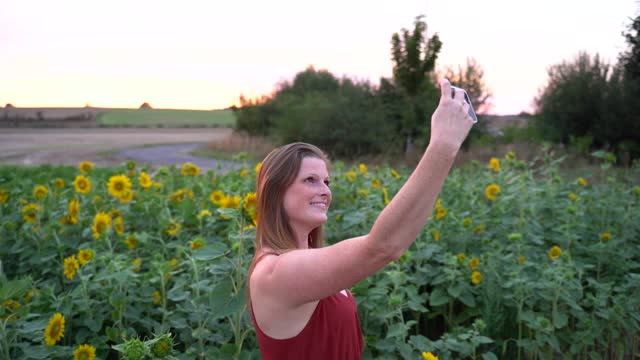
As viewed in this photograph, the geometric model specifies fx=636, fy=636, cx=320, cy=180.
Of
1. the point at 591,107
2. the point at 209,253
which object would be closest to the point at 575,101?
the point at 591,107

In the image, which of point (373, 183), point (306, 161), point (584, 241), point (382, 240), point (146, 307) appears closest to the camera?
point (382, 240)

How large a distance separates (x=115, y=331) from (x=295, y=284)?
5.09 feet

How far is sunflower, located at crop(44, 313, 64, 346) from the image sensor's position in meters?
2.35

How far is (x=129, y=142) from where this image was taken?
1393 inches

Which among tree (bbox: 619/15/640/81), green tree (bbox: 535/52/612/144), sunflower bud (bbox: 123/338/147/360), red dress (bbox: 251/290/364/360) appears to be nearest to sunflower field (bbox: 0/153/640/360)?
sunflower bud (bbox: 123/338/147/360)

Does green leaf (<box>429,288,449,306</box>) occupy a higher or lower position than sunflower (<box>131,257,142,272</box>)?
lower

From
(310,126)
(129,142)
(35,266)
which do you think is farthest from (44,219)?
(129,142)

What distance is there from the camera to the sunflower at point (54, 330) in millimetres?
2350

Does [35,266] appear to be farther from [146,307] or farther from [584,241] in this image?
[584,241]

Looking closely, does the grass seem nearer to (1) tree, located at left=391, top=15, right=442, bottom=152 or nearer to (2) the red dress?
(1) tree, located at left=391, top=15, right=442, bottom=152

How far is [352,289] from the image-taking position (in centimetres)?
271

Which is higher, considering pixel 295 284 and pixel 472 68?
pixel 472 68

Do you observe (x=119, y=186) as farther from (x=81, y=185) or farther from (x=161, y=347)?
(x=161, y=347)

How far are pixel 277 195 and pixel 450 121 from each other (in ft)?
1.91
